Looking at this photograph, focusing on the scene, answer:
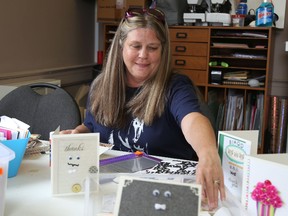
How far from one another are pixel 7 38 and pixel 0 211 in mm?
2021

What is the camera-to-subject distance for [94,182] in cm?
95

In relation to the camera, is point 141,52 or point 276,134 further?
point 276,134

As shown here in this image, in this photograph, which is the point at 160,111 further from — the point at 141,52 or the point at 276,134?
the point at 276,134

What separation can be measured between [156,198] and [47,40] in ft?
8.62

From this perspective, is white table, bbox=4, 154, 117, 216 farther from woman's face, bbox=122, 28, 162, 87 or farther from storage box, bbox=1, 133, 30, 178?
woman's face, bbox=122, 28, 162, 87

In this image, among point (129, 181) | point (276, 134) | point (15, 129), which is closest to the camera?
point (129, 181)

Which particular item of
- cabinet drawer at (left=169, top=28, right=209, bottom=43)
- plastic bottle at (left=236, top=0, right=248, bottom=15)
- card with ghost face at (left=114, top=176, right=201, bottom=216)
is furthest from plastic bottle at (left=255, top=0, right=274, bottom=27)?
card with ghost face at (left=114, top=176, right=201, bottom=216)

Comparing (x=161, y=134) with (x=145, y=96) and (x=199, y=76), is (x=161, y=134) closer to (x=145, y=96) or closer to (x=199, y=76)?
(x=145, y=96)

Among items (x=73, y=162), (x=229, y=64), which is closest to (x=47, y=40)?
(x=229, y=64)

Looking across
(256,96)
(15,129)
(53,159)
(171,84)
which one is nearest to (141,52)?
(171,84)

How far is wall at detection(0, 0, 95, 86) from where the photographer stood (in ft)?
8.77

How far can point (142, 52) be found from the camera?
1.54 metres

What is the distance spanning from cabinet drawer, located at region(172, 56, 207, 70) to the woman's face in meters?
1.75

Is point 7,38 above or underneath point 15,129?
above
